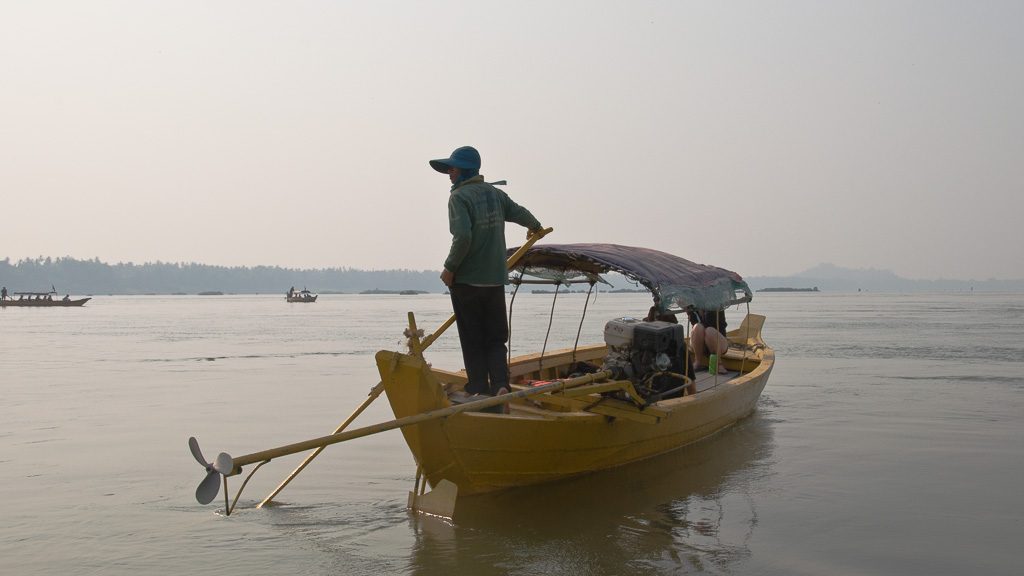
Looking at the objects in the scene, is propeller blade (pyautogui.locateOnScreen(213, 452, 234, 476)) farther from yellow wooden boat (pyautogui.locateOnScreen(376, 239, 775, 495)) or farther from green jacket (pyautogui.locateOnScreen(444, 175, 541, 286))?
green jacket (pyautogui.locateOnScreen(444, 175, 541, 286))

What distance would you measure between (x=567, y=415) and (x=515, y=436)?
19.9 inches

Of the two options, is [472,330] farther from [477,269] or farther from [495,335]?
[477,269]

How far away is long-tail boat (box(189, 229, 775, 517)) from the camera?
207 inches

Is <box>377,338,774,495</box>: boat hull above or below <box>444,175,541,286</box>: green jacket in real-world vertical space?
below

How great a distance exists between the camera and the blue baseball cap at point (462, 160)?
599 cm

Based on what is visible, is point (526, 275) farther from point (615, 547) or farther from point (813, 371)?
point (813, 371)

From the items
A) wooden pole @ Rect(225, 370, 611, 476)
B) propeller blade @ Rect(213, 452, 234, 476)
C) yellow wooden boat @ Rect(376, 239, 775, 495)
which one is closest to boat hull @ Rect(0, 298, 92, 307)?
yellow wooden boat @ Rect(376, 239, 775, 495)

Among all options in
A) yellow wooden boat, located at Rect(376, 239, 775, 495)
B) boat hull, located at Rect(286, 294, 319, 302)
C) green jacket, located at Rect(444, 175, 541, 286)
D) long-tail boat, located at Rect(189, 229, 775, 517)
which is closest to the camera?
long-tail boat, located at Rect(189, 229, 775, 517)

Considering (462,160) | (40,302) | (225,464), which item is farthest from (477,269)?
(40,302)

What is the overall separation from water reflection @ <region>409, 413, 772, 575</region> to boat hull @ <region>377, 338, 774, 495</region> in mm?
190

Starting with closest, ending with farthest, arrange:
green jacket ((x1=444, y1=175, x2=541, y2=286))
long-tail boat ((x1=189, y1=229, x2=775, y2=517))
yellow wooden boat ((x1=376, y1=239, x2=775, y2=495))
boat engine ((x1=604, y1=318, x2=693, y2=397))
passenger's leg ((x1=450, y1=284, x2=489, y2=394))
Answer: long-tail boat ((x1=189, y1=229, x2=775, y2=517)) → yellow wooden boat ((x1=376, y1=239, x2=775, y2=495)) → green jacket ((x1=444, y1=175, x2=541, y2=286)) → passenger's leg ((x1=450, y1=284, x2=489, y2=394)) → boat engine ((x1=604, y1=318, x2=693, y2=397))

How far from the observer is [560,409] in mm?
6980

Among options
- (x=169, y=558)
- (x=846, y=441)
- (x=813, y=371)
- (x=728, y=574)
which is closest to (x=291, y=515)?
(x=169, y=558)

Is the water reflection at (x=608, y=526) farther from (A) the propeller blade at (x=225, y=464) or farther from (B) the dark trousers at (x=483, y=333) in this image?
(A) the propeller blade at (x=225, y=464)
